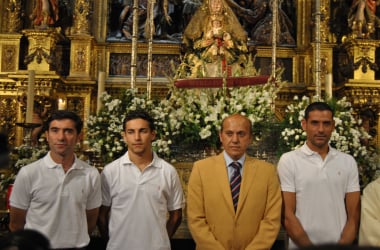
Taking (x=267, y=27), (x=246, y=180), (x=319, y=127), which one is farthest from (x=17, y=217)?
(x=267, y=27)

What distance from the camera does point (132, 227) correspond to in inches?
119

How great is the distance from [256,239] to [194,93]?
2234mm

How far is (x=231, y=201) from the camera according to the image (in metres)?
3.11

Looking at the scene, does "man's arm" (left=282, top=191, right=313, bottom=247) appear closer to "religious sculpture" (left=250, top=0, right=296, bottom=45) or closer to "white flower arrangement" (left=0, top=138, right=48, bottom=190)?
"white flower arrangement" (left=0, top=138, right=48, bottom=190)

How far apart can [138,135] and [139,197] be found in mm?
394

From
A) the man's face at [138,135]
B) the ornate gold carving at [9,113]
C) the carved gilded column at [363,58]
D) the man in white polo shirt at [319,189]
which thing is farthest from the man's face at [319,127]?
the ornate gold carving at [9,113]

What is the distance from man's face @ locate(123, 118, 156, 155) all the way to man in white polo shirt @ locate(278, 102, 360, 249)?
35.4 inches

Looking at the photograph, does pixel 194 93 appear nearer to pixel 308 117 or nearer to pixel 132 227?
pixel 308 117

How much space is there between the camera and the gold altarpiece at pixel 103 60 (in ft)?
27.2

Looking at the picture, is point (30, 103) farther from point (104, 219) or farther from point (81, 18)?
point (81, 18)

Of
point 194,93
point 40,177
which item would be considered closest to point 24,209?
point 40,177

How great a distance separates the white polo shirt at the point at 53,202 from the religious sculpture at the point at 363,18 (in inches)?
268

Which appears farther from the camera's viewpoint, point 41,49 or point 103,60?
point 103,60

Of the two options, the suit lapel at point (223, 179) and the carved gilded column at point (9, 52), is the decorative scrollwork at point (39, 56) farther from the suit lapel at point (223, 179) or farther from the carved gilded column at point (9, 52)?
the suit lapel at point (223, 179)
